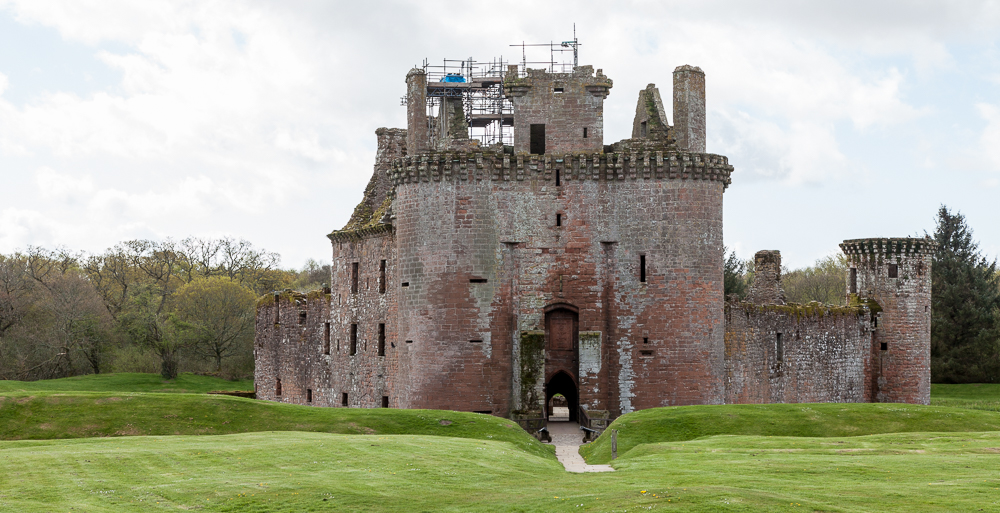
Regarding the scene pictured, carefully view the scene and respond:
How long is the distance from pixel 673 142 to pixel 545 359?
10.5 meters

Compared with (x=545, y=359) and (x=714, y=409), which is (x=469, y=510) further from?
(x=545, y=359)

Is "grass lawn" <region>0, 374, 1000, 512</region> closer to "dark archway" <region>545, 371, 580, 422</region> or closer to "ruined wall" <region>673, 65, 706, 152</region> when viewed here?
"dark archway" <region>545, 371, 580, 422</region>

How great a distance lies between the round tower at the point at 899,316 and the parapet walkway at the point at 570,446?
19284 mm

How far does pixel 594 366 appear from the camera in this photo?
39000 millimetres

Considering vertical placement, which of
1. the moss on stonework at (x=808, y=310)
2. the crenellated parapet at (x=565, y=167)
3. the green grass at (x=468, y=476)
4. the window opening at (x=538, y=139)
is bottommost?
the green grass at (x=468, y=476)

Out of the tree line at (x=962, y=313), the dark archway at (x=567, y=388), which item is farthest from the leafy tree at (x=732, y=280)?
the dark archway at (x=567, y=388)

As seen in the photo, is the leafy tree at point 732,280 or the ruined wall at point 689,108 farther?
the leafy tree at point 732,280

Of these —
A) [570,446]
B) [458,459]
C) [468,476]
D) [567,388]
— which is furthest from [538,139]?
[468,476]

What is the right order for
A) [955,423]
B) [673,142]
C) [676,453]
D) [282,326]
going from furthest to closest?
1. [282,326]
2. [673,142]
3. [955,423]
4. [676,453]

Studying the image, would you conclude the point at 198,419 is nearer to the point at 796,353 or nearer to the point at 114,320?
the point at 796,353

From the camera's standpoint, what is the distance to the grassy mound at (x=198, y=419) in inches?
1246

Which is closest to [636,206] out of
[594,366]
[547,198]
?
[547,198]

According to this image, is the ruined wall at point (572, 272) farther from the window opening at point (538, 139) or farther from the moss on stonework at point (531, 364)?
the window opening at point (538, 139)

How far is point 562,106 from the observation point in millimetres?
41250
